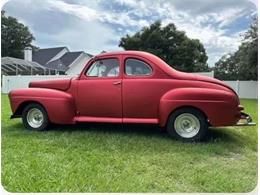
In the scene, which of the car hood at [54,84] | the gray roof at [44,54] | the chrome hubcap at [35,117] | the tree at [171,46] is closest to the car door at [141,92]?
the tree at [171,46]

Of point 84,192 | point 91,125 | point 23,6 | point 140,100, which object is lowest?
point 84,192

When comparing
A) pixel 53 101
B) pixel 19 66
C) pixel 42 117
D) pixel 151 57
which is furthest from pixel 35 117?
pixel 151 57

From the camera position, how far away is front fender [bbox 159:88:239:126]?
290cm

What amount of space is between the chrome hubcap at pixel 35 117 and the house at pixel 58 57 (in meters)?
0.57

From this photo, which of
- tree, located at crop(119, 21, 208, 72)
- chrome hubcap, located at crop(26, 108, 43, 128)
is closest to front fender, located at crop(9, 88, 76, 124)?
chrome hubcap, located at crop(26, 108, 43, 128)

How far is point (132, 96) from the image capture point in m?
3.05

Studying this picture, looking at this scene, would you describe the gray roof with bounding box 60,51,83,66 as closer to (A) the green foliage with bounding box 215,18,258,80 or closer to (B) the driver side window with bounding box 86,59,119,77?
(B) the driver side window with bounding box 86,59,119,77

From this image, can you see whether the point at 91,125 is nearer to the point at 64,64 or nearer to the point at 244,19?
the point at 64,64

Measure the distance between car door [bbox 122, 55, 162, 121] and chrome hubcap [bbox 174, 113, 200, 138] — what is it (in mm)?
195

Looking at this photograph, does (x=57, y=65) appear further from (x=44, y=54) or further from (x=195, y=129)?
(x=195, y=129)

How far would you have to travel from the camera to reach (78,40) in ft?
8.55

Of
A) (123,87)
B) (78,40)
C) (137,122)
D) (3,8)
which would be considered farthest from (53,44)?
(137,122)

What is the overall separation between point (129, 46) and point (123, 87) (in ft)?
1.36

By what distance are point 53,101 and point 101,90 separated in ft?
1.47
